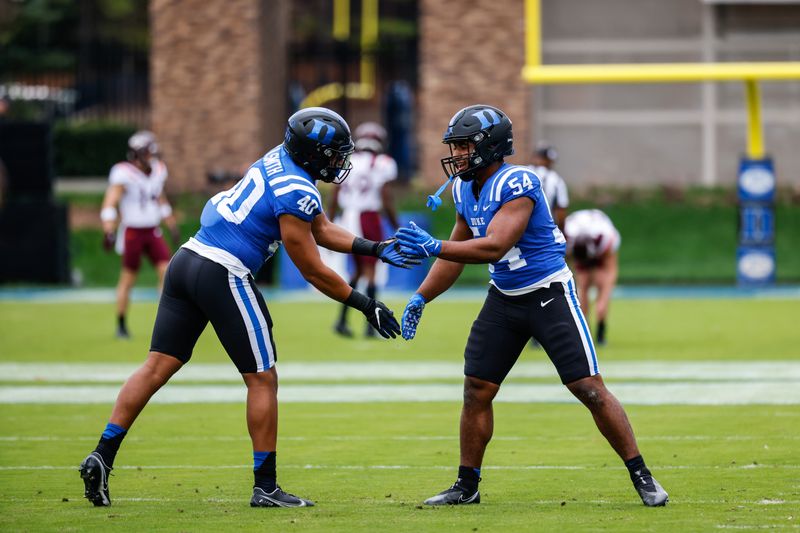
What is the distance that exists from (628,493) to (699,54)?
59.5ft

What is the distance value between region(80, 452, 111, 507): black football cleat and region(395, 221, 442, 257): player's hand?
162 centimetres

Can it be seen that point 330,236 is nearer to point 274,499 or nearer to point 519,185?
point 519,185

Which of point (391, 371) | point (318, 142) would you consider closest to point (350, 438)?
point (318, 142)

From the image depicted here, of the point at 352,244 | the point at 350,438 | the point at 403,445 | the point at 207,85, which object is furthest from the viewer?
the point at 207,85

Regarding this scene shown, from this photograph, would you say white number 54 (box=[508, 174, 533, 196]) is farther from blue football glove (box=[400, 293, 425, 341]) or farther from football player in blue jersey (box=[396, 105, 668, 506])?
blue football glove (box=[400, 293, 425, 341])

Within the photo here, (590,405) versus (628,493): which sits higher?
(590,405)

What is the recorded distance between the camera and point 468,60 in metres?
23.7

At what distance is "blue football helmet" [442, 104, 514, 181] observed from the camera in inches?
248

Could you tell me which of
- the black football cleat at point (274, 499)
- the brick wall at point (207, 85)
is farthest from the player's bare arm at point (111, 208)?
the brick wall at point (207, 85)

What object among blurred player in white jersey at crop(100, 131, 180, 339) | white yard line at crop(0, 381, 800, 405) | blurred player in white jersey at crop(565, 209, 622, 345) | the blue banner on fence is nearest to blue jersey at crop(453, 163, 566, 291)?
white yard line at crop(0, 381, 800, 405)

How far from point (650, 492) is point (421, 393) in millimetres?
4198

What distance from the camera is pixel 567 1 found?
23.8 m

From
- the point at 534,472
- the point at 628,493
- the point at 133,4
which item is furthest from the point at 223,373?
the point at 133,4

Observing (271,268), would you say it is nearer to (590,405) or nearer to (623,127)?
(623,127)
